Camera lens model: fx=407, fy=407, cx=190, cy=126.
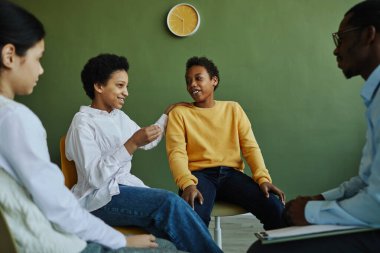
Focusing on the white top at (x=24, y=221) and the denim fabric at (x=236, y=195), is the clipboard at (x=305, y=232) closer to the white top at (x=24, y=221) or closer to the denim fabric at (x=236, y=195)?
the white top at (x=24, y=221)

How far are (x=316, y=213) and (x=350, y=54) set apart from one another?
0.47 metres

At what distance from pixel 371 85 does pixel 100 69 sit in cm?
115

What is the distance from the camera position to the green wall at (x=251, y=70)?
311 cm

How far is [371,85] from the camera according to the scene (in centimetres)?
113

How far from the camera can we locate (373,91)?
3.70 ft

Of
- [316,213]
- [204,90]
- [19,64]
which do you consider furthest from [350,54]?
[204,90]

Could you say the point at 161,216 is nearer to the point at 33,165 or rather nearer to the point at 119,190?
the point at 119,190

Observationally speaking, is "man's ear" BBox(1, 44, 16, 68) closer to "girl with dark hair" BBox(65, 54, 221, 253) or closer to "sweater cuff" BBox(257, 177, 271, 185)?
"girl with dark hair" BBox(65, 54, 221, 253)

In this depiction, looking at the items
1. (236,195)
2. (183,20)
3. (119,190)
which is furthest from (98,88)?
(183,20)

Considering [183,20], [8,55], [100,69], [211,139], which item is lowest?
[211,139]

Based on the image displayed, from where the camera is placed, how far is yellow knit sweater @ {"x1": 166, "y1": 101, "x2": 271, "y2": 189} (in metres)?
2.09

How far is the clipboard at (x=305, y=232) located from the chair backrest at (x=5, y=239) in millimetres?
571

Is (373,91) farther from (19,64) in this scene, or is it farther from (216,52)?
(216,52)

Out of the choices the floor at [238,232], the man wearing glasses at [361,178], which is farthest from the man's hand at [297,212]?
the floor at [238,232]
